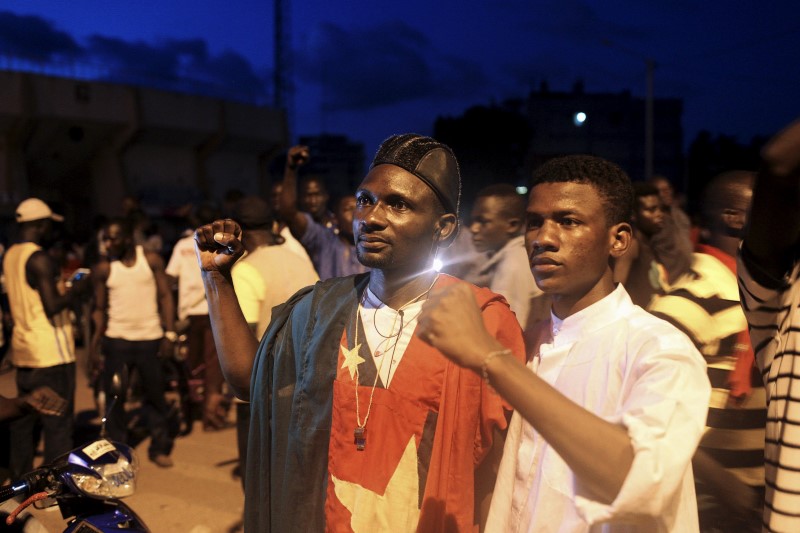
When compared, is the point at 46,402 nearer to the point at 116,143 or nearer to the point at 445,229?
the point at 445,229

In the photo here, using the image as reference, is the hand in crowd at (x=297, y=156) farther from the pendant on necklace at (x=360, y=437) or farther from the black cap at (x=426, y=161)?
the pendant on necklace at (x=360, y=437)

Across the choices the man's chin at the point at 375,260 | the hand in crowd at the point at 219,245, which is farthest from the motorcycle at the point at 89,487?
the man's chin at the point at 375,260

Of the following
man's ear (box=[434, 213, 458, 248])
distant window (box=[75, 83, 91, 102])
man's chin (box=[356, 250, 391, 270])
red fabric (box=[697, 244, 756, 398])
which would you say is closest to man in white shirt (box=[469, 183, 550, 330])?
red fabric (box=[697, 244, 756, 398])

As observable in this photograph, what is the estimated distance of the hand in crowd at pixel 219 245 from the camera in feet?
7.43

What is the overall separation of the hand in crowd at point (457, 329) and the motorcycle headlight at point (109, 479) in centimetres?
195

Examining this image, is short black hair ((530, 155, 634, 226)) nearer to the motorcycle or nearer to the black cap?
the black cap

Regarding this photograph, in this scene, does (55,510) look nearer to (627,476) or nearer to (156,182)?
(627,476)

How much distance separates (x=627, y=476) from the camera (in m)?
1.33

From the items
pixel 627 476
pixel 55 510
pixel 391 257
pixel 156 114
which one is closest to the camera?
pixel 627 476

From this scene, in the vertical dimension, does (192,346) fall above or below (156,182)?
below

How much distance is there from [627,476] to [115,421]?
561 centimetres

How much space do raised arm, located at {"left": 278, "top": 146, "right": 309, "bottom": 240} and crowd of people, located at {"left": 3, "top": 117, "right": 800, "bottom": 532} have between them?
2199 mm

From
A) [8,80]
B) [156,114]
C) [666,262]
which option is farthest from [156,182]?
[666,262]

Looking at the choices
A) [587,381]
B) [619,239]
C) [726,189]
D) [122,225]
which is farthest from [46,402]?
[122,225]
